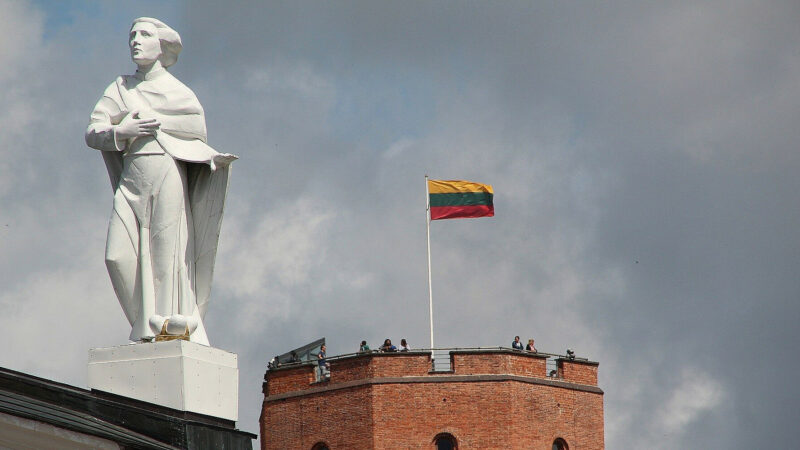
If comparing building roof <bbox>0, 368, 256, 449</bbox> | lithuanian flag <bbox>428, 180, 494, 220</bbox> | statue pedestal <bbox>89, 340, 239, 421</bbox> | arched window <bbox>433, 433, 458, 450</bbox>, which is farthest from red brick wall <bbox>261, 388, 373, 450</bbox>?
statue pedestal <bbox>89, 340, 239, 421</bbox>

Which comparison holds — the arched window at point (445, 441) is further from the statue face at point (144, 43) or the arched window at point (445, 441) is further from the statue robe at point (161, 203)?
the statue face at point (144, 43)

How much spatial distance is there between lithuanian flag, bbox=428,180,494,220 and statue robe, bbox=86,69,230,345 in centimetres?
5291

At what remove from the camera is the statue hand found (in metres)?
16.0

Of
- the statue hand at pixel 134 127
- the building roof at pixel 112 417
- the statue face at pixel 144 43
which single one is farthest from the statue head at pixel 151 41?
the building roof at pixel 112 417

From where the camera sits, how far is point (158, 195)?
52.5 feet

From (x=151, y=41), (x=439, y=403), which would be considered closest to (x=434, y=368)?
(x=439, y=403)

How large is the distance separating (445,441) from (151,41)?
168ft

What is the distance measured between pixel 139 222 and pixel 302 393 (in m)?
52.5

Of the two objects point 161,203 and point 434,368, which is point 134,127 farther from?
point 434,368

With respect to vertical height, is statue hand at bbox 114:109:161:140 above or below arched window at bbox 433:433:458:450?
below

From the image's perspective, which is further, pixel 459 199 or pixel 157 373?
pixel 459 199

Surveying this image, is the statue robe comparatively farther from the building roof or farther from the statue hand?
the building roof

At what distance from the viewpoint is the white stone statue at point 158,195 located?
15992 mm

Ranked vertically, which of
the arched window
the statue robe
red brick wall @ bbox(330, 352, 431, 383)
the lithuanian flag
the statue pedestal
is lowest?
the statue pedestal
